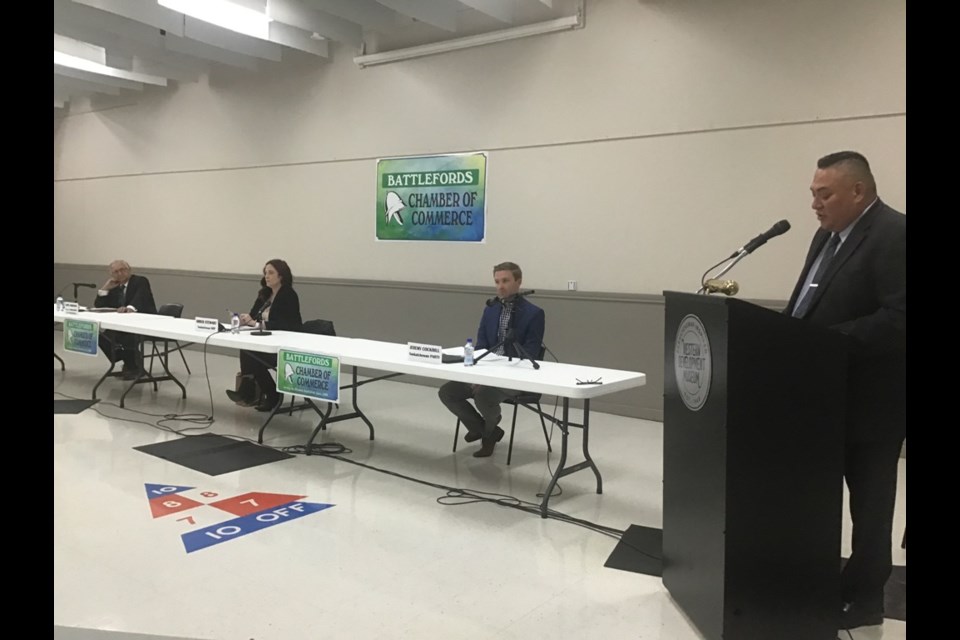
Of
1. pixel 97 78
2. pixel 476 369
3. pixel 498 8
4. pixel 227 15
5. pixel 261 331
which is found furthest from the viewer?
pixel 97 78

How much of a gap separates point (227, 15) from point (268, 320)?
9.18 ft

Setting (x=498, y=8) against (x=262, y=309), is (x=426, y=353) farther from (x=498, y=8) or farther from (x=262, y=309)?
(x=498, y=8)

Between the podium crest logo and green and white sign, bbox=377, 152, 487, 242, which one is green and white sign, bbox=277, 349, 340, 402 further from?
green and white sign, bbox=377, 152, 487, 242

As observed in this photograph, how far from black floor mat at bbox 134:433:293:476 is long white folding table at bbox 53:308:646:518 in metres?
0.21

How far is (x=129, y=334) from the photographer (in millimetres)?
5898

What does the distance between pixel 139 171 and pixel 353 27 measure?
4.10m

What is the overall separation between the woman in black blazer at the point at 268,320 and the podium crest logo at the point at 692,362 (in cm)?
318

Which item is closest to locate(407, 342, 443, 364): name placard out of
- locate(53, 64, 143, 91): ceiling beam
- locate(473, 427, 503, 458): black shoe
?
locate(473, 427, 503, 458): black shoe

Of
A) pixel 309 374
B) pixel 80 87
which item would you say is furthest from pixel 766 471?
pixel 80 87

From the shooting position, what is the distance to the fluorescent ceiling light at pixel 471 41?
5.25m

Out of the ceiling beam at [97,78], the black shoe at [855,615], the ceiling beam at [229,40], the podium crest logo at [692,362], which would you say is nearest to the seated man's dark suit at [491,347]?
the podium crest logo at [692,362]

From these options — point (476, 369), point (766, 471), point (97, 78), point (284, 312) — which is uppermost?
point (97, 78)

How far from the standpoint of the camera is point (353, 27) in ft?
20.3

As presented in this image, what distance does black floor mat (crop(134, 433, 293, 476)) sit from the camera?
3.74 m
